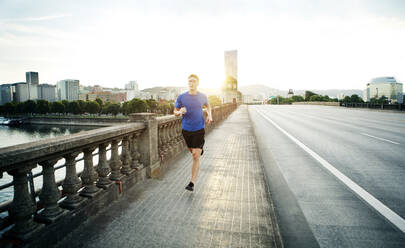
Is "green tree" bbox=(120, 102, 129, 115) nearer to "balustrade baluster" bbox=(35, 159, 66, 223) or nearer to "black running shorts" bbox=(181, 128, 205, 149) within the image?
"black running shorts" bbox=(181, 128, 205, 149)

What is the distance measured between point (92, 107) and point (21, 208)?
14328 cm

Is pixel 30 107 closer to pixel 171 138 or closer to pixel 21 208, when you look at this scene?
pixel 171 138

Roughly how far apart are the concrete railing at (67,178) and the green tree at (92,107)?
464ft

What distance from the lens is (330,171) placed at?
5.90 metres

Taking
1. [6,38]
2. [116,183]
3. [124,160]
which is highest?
[6,38]

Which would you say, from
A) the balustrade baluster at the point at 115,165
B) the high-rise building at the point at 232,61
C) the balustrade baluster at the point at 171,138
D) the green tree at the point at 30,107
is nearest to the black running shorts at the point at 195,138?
the balustrade baluster at the point at 115,165

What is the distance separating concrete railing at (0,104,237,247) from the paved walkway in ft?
0.72

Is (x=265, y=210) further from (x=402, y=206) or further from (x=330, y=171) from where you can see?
(x=330, y=171)

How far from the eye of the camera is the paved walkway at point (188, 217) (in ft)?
8.92

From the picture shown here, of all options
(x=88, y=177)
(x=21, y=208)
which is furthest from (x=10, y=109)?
(x=21, y=208)

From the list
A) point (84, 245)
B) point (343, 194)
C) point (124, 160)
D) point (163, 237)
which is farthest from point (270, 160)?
point (84, 245)

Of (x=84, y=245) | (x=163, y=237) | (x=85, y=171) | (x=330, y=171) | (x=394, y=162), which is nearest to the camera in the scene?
(x=84, y=245)

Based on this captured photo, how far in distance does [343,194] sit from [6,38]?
569 ft

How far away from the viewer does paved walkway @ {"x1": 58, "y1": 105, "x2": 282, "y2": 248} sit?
272cm
